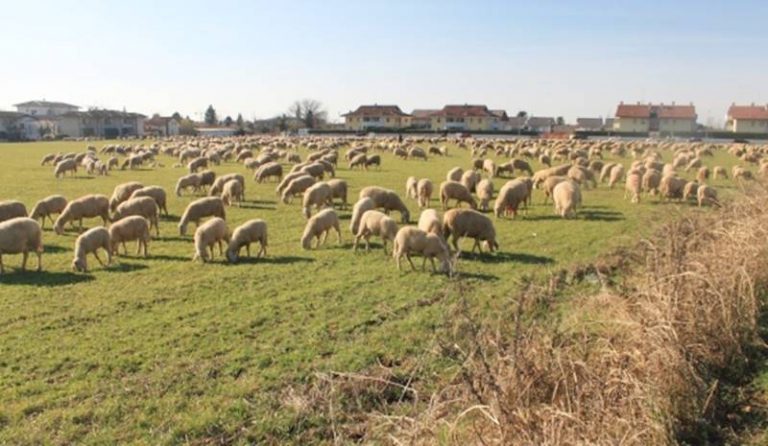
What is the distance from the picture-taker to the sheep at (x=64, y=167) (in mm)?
34659

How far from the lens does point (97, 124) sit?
128m

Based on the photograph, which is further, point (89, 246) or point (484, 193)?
point (484, 193)

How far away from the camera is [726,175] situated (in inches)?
1390

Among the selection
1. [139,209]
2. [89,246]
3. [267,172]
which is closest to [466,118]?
[267,172]

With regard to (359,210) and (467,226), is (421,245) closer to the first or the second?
(467,226)

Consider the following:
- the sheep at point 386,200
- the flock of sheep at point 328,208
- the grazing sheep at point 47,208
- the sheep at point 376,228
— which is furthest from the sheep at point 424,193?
the grazing sheep at point 47,208

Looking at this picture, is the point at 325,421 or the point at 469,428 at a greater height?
the point at 469,428

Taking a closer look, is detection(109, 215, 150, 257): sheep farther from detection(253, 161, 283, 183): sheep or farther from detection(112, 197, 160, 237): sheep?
detection(253, 161, 283, 183): sheep

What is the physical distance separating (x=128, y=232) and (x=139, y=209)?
10.3 feet

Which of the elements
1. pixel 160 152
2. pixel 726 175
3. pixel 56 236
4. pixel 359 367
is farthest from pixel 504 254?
pixel 160 152

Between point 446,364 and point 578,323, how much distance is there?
1949 millimetres

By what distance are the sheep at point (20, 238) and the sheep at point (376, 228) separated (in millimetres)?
7439

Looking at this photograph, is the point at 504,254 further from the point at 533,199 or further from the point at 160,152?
the point at 160,152

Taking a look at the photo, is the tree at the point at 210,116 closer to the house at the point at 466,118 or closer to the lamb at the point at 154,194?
the house at the point at 466,118
